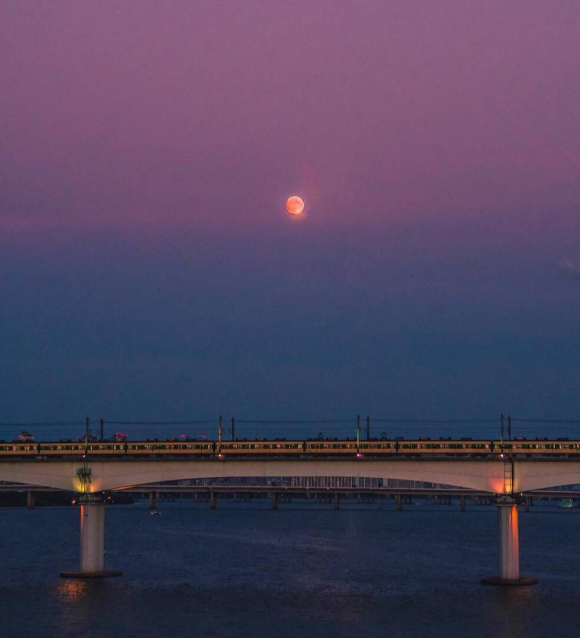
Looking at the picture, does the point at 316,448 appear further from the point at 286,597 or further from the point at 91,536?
the point at 91,536

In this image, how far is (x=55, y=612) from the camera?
86750mm

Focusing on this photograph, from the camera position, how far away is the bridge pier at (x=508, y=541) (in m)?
94.3

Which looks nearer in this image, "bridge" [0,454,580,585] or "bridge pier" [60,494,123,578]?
"bridge" [0,454,580,585]

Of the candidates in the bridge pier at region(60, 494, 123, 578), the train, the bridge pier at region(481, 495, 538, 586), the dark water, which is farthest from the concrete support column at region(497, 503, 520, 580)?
the bridge pier at region(60, 494, 123, 578)

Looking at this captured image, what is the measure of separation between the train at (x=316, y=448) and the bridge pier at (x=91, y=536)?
4.76 m

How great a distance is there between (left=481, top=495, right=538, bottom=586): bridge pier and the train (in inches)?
161

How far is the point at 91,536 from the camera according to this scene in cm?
9994

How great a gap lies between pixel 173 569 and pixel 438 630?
53554mm

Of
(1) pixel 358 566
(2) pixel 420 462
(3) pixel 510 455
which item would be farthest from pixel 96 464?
(1) pixel 358 566

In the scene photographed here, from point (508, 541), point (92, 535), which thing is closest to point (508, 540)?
point (508, 541)

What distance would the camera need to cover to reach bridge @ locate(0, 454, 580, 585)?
9562 centimetres

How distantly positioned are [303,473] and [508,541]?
1717cm

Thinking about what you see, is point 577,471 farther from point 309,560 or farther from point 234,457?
point 309,560

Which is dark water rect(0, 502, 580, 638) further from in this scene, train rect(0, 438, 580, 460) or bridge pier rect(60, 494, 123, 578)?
train rect(0, 438, 580, 460)
